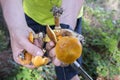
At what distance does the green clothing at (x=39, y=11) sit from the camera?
1850mm

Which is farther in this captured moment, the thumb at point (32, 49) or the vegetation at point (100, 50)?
the vegetation at point (100, 50)

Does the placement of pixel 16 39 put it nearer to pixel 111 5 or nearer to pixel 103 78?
pixel 103 78

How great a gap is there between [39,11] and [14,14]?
71 centimetres

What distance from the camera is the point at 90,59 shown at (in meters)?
3.53

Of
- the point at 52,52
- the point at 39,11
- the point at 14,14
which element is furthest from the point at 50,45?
the point at 39,11

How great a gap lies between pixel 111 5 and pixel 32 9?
4.92 m

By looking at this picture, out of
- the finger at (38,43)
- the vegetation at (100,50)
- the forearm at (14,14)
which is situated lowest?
the vegetation at (100,50)

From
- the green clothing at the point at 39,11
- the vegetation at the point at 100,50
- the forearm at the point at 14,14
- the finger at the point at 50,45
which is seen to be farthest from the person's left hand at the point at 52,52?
the vegetation at the point at 100,50

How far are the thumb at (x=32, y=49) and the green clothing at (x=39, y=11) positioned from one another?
72cm

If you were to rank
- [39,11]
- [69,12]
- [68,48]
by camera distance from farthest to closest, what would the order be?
[39,11]
[69,12]
[68,48]

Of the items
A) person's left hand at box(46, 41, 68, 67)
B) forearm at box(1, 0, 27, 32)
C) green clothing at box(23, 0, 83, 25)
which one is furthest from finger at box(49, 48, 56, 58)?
green clothing at box(23, 0, 83, 25)

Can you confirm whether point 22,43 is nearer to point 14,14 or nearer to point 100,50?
point 14,14

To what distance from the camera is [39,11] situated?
1.92 m

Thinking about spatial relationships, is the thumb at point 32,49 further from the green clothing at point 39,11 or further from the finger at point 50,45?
the green clothing at point 39,11
